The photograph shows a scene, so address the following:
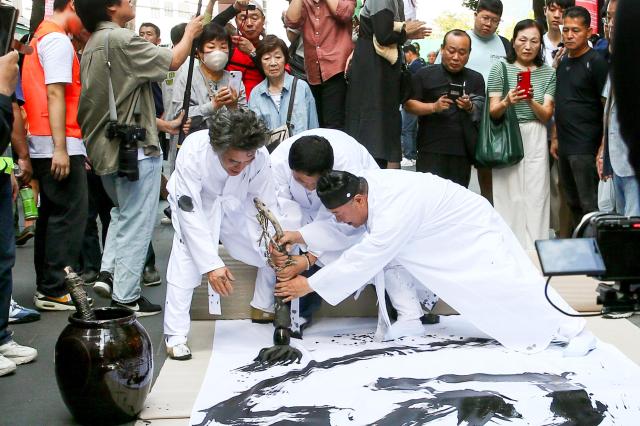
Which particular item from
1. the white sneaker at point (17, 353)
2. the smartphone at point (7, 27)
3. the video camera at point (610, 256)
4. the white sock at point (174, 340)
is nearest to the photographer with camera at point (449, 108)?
the white sock at point (174, 340)

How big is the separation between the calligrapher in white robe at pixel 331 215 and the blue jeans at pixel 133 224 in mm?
624

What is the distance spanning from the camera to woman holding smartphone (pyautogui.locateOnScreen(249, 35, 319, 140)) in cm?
512

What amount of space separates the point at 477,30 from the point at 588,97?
972 millimetres

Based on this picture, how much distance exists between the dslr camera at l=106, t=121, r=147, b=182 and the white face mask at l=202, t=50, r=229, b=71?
87cm

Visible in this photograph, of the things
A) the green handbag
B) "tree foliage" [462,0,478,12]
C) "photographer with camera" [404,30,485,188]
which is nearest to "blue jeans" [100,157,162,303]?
"photographer with camera" [404,30,485,188]

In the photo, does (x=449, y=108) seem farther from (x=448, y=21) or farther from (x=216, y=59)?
(x=448, y=21)

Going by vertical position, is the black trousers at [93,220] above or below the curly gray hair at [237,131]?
below

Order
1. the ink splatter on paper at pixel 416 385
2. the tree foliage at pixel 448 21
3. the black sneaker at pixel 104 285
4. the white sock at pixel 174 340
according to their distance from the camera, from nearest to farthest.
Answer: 1. the ink splatter on paper at pixel 416 385
2. the white sock at pixel 174 340
3. the black sneaker at pixel 104 285
4. the tree foliage at pixel 448 21

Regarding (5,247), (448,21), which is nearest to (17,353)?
(5,247)

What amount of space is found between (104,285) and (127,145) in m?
0.81

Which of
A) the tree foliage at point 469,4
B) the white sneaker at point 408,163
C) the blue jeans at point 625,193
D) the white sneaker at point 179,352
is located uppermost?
the tree foliage at point 469,4

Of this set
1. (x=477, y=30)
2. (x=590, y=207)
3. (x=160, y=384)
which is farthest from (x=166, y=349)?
(x=477, y=30)

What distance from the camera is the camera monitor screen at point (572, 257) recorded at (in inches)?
70.9

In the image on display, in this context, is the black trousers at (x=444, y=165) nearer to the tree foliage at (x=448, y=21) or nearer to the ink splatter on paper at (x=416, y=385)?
the ink splatter on paper at (x=416, y=385)
